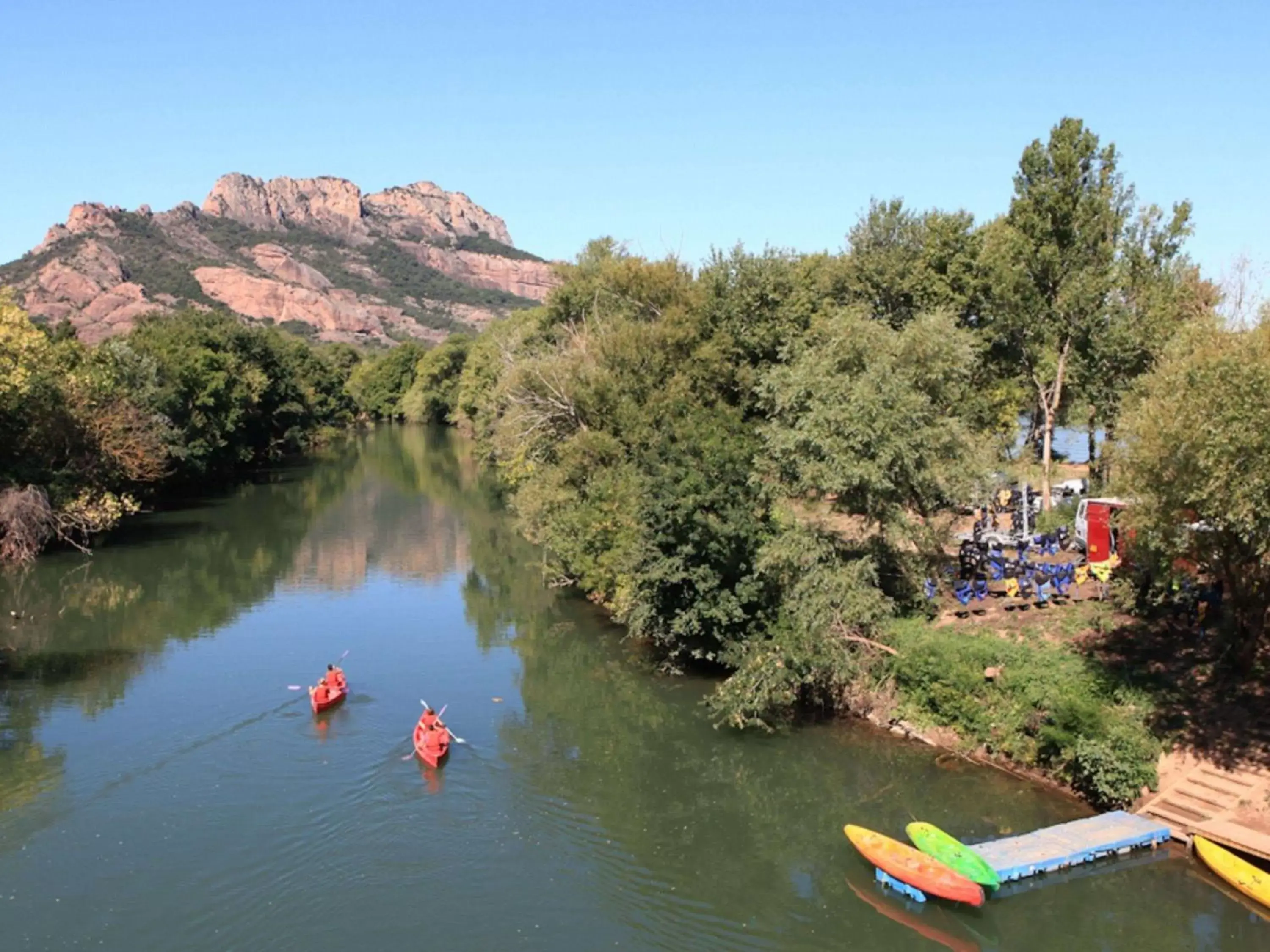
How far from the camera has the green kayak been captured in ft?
59.7

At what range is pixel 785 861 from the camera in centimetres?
2030

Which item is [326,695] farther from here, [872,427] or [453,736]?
[872,427]

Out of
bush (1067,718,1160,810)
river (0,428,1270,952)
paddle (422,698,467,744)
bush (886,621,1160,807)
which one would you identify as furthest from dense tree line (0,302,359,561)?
bush (1067,718,1160,810)

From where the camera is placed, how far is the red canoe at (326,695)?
89.7 ft

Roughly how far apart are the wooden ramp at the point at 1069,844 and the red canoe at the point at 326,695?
16768 millimetres

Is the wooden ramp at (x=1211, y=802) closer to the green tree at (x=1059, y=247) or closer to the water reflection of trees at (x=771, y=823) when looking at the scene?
the water reflection of trees at (x=771, y=823)

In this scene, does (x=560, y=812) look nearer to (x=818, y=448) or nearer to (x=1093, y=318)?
(x=818, y=448)

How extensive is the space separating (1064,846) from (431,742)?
13765 millimetres

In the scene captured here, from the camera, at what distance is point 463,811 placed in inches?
866

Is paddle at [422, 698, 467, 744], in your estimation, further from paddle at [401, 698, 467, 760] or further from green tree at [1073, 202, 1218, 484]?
green tree at [1073, 202, 1218, 484]

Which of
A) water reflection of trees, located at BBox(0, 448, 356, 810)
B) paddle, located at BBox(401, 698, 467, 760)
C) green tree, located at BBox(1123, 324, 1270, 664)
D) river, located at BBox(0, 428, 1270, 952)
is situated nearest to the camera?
river, located at BBox(0, 428, 1270, 952)

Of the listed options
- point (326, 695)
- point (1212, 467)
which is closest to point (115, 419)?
point (326, 695)

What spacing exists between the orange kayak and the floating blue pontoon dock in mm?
228

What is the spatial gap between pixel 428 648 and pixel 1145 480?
23.0m
